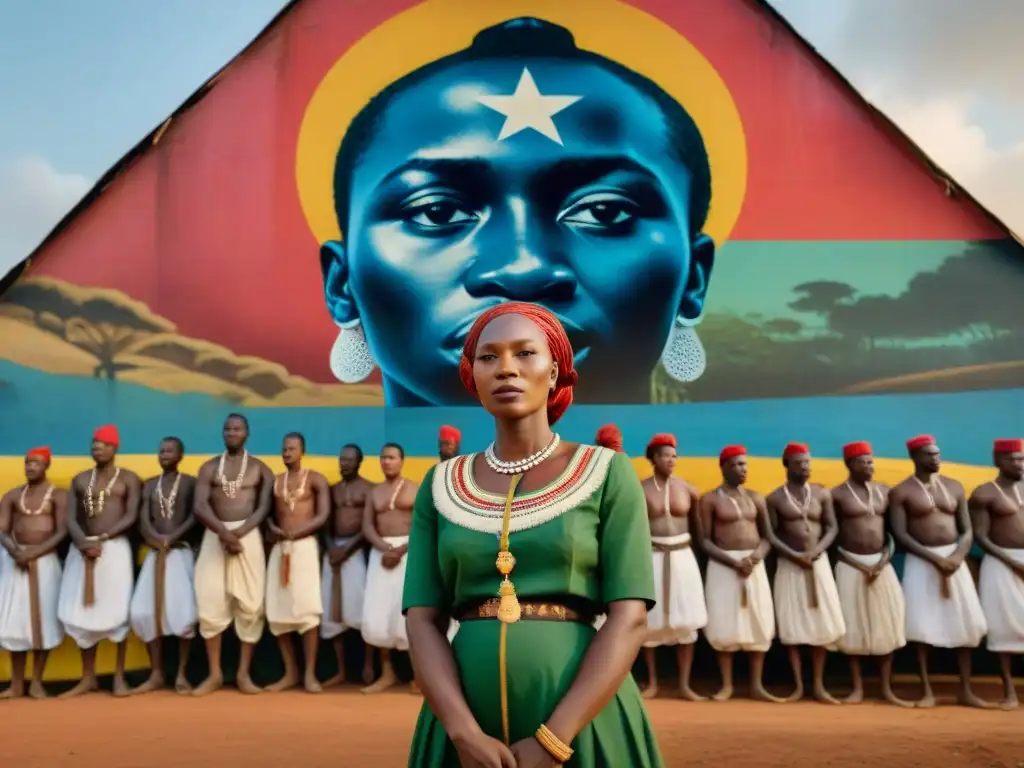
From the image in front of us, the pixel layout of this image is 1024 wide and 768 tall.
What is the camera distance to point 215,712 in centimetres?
584

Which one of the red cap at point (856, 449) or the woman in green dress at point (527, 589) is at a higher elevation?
the red cap at point (856, 449)

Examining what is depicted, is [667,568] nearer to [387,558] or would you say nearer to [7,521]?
[387,558]

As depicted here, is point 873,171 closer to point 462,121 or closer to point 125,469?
point 462,121

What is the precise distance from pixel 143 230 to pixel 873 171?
6.21 m

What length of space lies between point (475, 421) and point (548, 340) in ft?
17.5

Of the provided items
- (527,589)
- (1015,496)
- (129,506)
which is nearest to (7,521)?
(129,506)

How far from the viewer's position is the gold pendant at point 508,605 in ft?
5.83

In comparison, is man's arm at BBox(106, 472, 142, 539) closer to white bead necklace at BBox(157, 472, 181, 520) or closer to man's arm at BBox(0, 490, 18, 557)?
white bead necklace at BBox(157, 472, 181, 520)

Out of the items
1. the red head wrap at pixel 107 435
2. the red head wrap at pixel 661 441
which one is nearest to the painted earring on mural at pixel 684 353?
the red head wrap at pixel 661 441

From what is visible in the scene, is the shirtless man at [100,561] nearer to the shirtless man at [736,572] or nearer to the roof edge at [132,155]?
the roof edge at [132,155]

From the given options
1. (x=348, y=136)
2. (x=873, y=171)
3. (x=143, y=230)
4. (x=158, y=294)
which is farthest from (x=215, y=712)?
(x=873, y=171)

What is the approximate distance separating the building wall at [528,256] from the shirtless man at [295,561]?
1.64 feet

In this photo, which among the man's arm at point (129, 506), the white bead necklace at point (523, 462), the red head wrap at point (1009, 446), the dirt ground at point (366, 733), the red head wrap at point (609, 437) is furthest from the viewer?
the man's arm at point (129, 506)

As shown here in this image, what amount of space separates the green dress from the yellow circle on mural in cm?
605
